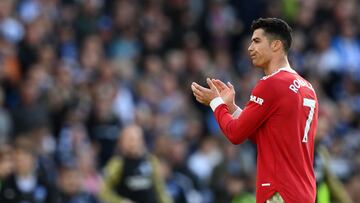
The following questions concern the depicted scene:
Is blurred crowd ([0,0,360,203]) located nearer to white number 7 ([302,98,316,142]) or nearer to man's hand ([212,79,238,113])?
man's hand ([212,79,238,113])

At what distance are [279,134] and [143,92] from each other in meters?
8.92

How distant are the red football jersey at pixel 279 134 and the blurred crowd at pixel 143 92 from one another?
3701mm

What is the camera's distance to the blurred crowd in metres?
13.8

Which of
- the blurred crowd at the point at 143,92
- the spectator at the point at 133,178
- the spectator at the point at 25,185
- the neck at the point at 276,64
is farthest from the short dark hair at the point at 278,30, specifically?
the spectator at the point at 25,185

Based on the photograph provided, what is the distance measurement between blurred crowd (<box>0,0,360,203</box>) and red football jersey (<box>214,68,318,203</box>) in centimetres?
370

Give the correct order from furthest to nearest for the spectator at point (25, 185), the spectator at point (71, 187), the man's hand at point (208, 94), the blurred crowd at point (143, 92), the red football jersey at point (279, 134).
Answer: the spectator at point (71, 187) → the blurred crowd at point (143, 92) → the spectator at point (25, 185) → the man's hand at point (208, 94) → the red football jersey at point (279, 134)

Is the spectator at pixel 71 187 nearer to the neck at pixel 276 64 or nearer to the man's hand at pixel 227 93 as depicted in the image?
the man's hand at pixel 227 93

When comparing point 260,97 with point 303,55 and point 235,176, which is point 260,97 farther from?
point 303,55

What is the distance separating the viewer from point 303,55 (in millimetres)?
19562

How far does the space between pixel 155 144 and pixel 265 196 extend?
26.6 ft

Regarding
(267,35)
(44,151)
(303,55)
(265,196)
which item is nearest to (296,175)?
(265,196)

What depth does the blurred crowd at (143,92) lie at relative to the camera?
13.8 m

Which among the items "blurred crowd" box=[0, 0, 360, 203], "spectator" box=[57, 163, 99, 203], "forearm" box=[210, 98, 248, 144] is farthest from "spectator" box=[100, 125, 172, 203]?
"forearm" box=[210, 98, 248, 144]

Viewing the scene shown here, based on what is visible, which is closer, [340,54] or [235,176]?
[235,176]
